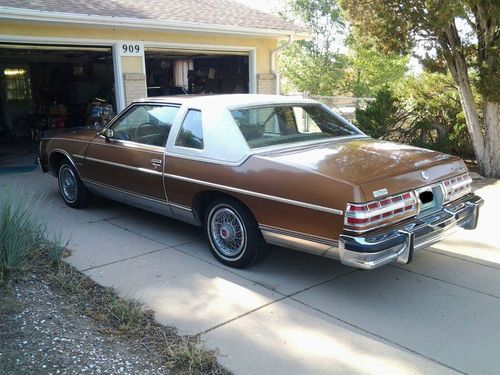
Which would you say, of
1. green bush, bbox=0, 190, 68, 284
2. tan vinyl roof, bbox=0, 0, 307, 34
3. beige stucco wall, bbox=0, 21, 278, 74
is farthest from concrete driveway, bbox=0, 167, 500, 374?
tan vinyl roof, bbox=0, 0, 307, 34

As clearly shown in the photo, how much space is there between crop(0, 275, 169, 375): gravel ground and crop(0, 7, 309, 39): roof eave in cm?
596

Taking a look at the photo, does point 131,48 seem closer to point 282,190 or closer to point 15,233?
point 15,233

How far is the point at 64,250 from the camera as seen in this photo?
A: 502 centimetres

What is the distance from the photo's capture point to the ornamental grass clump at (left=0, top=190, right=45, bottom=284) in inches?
154

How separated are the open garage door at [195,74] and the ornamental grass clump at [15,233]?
32.0ft

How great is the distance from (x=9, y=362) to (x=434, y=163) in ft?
11.6

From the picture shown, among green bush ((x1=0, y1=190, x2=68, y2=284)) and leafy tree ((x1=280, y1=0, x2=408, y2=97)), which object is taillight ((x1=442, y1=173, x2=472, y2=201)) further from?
leafy tree ((x1=280, y1=0, x2=408, y2=97))

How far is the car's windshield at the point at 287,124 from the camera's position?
186 inches

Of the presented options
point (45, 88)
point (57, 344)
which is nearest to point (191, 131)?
point (57, 344)

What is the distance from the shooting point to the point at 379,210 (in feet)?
12.0

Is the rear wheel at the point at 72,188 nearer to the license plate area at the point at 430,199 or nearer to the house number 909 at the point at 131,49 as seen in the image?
the house number 909 at the point at 131,49

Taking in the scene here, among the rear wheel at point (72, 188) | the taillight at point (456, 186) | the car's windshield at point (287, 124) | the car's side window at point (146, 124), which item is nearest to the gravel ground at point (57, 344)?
the car's windshield at point (287, 124)

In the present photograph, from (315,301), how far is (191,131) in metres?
2.11

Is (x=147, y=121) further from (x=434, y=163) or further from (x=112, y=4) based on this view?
(x=112, y=4)
